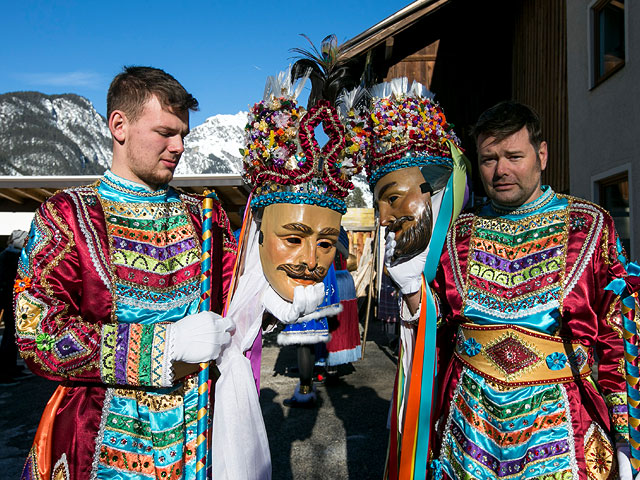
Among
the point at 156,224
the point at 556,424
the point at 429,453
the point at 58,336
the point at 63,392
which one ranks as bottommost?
the point at 429,453

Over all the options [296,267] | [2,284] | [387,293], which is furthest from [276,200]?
[2,284]

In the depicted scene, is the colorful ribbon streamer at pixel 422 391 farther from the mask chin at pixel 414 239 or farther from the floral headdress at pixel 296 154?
the floral headdress at pixel 296 154

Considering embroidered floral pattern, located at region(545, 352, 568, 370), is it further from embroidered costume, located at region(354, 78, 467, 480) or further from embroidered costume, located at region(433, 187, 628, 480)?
embroidered costume, located at region(354, 78, 467, 480)

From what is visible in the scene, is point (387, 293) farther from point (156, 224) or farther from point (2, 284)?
point (156, 224)

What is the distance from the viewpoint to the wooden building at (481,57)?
8500mm

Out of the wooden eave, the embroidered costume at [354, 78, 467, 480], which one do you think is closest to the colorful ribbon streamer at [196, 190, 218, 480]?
the embroidered costume at [354, 78, 467, 480]

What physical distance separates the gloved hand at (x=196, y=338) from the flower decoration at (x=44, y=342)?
362 mm

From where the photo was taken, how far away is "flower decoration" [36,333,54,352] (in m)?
1.49

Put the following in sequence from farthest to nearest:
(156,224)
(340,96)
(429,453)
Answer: (340,96) < (429,453) < (156,224)

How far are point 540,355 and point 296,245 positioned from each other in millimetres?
1169

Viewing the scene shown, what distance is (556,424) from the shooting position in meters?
2.00

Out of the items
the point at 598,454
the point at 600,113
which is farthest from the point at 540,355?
the point at 600,113

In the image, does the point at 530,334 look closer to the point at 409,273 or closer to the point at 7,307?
the point at 409,273

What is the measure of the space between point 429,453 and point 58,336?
5.86 ft
